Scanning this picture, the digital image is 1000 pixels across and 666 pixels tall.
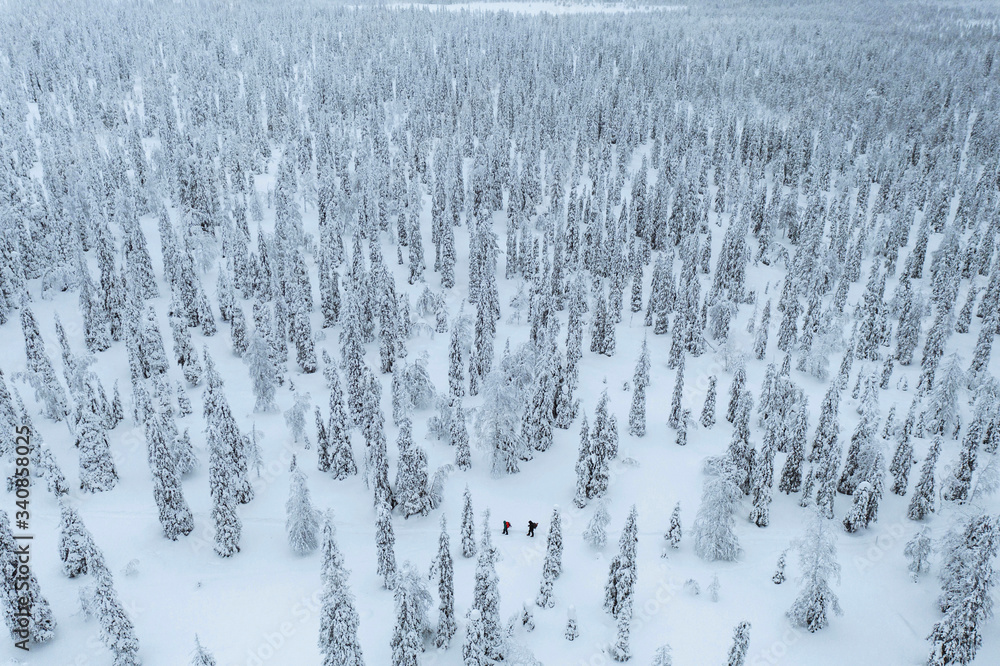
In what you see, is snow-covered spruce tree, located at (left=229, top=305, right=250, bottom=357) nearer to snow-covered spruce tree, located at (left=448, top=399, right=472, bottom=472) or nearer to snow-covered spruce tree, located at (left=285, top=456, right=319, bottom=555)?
snow-covered spruce tree, located at (left=285, top=456, right=319, bottom=555)

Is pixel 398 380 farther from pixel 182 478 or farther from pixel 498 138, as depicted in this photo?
pixel 498 138

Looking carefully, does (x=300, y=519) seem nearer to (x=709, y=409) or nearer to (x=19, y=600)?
(x=19, y=600)

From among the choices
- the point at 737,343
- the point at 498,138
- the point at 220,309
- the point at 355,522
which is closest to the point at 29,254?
the point at 220,309

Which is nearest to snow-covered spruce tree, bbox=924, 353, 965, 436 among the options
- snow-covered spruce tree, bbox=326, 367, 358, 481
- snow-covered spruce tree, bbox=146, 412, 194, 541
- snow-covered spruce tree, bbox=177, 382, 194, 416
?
snow-covered spruce tree, bbox=326, 367, 358, 481

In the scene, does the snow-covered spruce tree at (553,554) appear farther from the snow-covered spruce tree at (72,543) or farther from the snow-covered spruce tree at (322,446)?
the snow-covered spruce tree at (72,543)

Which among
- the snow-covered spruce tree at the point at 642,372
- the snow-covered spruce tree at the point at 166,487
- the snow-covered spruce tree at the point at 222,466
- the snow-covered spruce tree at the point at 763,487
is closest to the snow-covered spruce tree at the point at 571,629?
the snow-covered spruce tree at the point at 763,487

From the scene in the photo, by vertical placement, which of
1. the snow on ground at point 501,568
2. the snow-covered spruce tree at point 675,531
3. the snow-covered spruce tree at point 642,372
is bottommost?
the snow on ground at point 501,568
